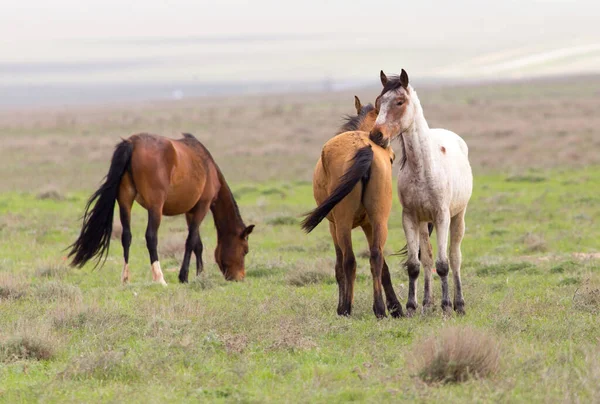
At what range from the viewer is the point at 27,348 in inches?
247

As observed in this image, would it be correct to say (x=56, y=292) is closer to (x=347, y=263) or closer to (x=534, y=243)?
(x=347, y=263)

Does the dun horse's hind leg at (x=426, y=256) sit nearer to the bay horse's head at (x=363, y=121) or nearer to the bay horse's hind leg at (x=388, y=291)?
the bay horse's hind leg at (x=388, y=291)

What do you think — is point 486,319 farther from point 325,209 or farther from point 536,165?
point 536,165

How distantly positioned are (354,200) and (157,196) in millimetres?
3483

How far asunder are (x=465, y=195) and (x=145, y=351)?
346cm

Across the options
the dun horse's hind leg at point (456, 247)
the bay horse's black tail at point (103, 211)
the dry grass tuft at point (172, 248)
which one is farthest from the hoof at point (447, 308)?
the dry grass tuft at point (172, 248)

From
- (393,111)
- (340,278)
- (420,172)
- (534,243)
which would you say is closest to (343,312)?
(340,278)

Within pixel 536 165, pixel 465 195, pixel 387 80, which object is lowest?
pixel 536 165

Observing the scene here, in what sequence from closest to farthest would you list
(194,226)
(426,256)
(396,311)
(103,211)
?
(396,311) < (426,256) < (103,211) < (194,226)

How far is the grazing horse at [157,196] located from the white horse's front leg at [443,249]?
345 centimetres

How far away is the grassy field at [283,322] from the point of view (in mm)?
5359

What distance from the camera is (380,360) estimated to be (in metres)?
5.99

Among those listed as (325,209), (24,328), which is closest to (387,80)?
(325,209)

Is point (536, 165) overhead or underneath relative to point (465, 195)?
underneath
